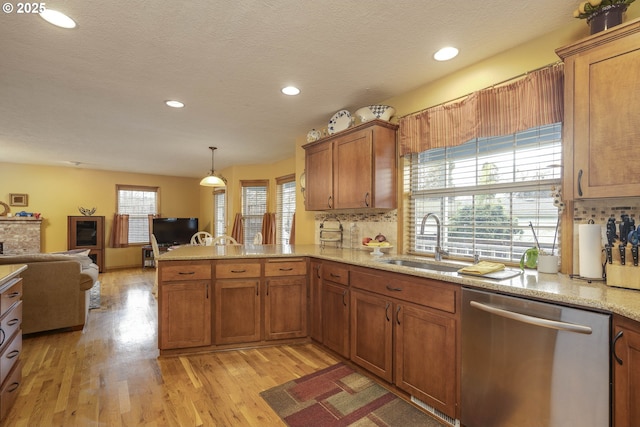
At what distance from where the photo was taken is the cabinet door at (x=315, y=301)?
290 cm

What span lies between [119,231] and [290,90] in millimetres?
6706

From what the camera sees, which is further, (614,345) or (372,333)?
(372,333)

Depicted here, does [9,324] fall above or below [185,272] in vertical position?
below

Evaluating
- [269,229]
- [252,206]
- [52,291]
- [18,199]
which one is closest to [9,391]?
[52,291]

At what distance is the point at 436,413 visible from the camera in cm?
191

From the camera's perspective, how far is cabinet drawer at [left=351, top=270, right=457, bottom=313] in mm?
1818

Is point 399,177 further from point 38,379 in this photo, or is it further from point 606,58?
point 38,379

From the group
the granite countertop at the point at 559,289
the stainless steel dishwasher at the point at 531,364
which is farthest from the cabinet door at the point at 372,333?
the stainless steel dishwasher at the point at 531,364

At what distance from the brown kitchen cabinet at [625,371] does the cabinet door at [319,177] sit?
2.43 metres

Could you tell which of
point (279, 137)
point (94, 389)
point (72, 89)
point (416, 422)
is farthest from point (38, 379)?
point (279, 137)

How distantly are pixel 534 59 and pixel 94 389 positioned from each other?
3832 millimetres

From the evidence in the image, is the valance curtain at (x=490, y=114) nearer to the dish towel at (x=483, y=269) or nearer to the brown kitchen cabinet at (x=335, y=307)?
the dish towel at (x=483, y=269)

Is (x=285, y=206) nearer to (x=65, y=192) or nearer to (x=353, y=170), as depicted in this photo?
(x=353, y=170)

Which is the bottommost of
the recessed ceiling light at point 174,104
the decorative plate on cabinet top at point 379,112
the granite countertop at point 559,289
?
the granite countertop at point 559,289
